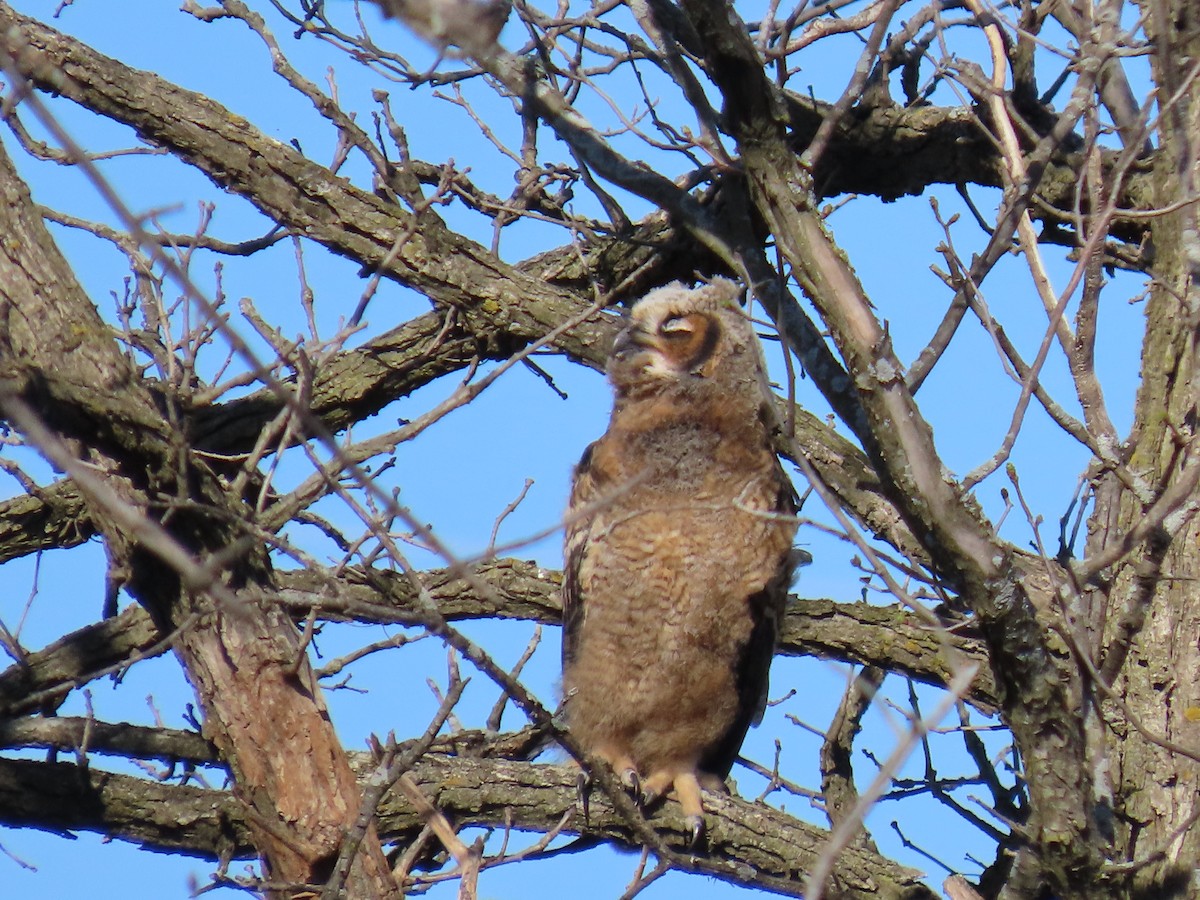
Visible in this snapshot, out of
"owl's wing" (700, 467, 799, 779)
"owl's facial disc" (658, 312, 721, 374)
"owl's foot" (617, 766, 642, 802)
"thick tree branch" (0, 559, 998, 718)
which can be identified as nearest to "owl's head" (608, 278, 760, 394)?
"owl's facial disc" (658, 312, 721, 374)

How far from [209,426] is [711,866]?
8.23 ft

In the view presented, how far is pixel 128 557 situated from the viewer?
359cm

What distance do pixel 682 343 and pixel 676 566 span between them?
879mm

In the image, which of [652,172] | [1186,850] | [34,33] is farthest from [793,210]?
[34,33]

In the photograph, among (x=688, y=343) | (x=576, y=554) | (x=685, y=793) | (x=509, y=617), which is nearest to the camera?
(x=685, y=793)

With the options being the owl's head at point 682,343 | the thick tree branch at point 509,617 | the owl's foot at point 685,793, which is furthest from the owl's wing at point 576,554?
Result: the owl's foot at point 685,793

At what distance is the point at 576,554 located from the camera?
495cm

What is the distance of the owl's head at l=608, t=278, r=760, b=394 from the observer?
16.6 ft

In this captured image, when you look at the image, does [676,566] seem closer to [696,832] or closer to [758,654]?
[758,654]

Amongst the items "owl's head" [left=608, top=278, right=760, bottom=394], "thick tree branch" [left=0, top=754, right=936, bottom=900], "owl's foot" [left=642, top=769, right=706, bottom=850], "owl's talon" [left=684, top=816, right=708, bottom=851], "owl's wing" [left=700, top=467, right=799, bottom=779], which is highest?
"owl's head" [left=608, top=278, right=760, bottom=394]

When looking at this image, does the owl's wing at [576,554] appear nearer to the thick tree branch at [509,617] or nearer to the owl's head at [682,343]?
the thick tree branch at [509,617]

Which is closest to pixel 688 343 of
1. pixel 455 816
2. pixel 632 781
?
pixel 632 781

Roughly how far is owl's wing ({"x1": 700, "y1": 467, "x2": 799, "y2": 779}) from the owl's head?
18.9 inches

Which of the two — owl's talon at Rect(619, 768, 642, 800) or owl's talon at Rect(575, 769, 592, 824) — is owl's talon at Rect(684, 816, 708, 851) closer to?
owl's talon at Rect(575, 769, 592, 824)
